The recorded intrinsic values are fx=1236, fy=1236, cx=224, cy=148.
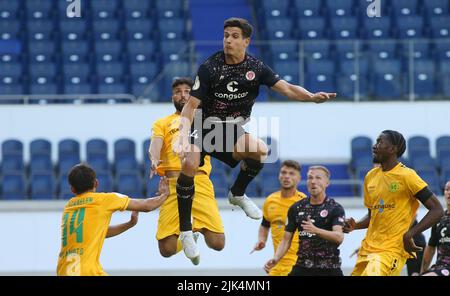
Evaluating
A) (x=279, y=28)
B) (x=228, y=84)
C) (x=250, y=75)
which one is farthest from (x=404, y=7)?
(x=228, y=84)

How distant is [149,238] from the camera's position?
18938 mm

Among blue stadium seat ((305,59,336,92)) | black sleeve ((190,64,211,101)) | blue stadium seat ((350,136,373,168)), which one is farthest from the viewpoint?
blue stadium seat ((350,136,373,168))

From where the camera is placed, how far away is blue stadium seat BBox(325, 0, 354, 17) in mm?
22572

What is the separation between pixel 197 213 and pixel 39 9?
10889 mm

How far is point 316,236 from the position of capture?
43.2 feet

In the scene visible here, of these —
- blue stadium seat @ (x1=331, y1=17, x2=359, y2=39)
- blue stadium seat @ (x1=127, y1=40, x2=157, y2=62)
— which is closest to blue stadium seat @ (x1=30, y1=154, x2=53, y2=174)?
blue stadium seat @ (x1=127, y1=40, x2=157, y2=62)

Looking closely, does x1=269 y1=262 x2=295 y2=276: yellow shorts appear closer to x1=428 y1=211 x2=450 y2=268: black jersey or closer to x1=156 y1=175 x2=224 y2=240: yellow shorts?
x1=156 y1=175 x2=224 y2=240: yellow shorts

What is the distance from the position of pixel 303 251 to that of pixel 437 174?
266 inches

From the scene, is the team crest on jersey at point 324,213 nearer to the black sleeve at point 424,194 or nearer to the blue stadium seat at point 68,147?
the black sleeve at point 424,194

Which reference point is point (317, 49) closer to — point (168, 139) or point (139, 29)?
point (139, 29)

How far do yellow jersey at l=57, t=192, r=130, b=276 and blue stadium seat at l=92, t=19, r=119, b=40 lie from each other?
1148 centimetres

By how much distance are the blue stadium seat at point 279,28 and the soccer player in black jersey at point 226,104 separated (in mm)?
10787
